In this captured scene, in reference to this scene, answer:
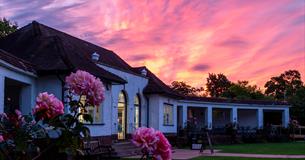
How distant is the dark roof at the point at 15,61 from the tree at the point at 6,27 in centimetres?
2415

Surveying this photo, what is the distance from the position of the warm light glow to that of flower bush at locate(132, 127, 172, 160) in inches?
619

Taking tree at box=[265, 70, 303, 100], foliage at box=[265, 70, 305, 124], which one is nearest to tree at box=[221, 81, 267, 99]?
foliage at box=[265, 70, 305, 124]

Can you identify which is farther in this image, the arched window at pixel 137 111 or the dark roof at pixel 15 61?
the arched window at pixel 137 111

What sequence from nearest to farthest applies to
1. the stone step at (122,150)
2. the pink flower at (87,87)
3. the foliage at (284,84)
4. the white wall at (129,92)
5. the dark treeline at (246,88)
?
1. the pink flower at (87,87)
2. the stone step at (122,150)
3. the white wall at (129,92)
4. the dark treeline at (246,88)
5. the foliage at (284,84)

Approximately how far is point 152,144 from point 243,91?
251 feet

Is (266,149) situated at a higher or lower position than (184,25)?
lower

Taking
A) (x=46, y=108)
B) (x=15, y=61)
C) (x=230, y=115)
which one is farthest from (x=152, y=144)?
(x=230, y=115)

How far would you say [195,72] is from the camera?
154 ft

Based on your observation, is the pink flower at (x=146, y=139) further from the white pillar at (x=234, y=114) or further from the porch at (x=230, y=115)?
the white pillar at (x=234, y=114)

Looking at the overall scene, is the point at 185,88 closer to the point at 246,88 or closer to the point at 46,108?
the point at 246,88

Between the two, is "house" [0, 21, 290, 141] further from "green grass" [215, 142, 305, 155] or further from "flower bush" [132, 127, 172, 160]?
"flower bush" [132, 127, 172, 160]

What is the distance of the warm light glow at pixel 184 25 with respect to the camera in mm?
21891

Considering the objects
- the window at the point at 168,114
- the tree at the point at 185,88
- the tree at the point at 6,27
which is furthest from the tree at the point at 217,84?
the window at the point at 168,114

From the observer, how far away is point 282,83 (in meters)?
88.6
